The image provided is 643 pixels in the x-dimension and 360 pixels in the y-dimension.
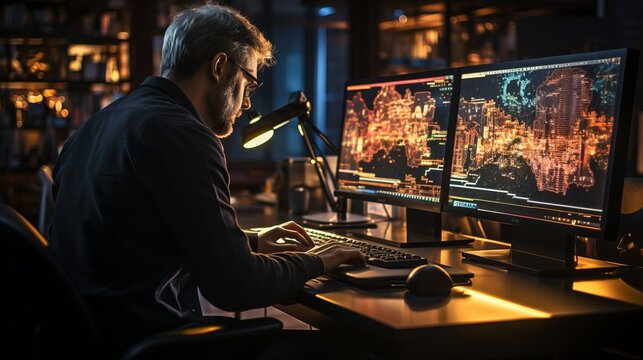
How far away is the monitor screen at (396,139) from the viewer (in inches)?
75.2

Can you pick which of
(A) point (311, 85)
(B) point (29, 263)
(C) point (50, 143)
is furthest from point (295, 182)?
(A) point (311, 85)

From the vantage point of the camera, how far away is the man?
4.14 ft

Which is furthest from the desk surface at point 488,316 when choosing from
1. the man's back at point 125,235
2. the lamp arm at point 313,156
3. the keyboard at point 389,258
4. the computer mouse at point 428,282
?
the lamp arm at point 313,156

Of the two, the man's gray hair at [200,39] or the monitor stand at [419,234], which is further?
the monitor stand at [419,234]

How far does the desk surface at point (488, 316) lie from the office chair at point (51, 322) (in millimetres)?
195

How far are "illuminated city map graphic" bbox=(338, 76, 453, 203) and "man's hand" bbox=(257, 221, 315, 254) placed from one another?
0.34 metres

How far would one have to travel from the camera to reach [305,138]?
2.54 meters

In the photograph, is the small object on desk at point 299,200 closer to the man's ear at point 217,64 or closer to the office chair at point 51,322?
the man's ear at point 217,64

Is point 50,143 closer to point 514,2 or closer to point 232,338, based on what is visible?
point 514,2

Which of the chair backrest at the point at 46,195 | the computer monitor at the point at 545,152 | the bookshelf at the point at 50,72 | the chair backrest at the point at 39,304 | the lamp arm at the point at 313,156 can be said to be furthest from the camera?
the bookshelf at the point at 50,72

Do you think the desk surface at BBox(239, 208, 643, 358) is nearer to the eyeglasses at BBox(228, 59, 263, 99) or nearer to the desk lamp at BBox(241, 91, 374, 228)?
the eyeglasses at BBox(228, 59, 263, 99)

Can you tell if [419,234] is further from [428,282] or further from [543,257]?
[428,282]

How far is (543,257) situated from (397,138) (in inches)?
24.6

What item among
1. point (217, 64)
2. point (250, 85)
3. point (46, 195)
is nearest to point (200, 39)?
point (217, 64)
